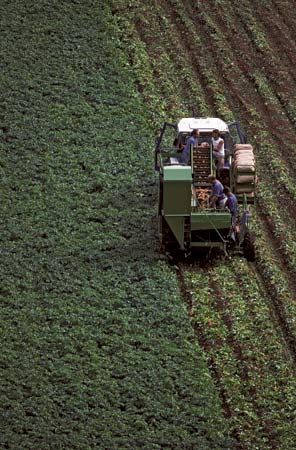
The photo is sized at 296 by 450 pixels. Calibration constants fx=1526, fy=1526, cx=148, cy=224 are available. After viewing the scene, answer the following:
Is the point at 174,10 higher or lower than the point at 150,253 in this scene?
higher

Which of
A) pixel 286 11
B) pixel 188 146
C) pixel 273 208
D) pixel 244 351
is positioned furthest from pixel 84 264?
pixel 286 11

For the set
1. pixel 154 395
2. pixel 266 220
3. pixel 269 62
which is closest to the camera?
pixel 154 395

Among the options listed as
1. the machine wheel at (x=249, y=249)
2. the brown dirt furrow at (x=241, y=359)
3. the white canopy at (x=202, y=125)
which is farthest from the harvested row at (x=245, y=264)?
the white canopy at (x=202, y=125)

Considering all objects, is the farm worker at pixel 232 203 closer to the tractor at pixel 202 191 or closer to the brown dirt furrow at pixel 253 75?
the tractor at pixel 202 191

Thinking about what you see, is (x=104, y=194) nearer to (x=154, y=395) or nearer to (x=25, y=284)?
(x=25, y=284)

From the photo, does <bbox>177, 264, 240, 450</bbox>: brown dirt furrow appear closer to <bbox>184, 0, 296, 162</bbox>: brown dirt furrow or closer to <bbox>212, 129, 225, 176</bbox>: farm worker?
<bbox>212, 129, 225, 176</bbox>: farm worker

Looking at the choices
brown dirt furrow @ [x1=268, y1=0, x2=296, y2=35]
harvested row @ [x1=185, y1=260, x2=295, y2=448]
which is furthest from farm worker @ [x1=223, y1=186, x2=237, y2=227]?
brown dirt furrow @ [x1=268, y1=0, x2=296, y2=35]

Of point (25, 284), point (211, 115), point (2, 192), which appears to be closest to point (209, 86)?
point (211, 115)
